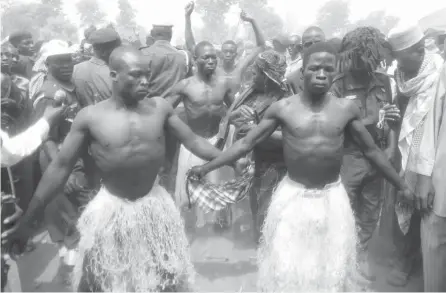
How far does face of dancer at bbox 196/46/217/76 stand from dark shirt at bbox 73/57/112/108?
1.23 metres

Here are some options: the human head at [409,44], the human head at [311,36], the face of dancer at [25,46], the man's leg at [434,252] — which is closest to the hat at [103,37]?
the human head at [311,36]

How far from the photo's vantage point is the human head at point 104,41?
12.3ft

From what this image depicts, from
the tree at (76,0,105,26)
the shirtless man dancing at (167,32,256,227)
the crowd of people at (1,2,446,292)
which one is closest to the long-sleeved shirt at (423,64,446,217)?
the crowd of people at (1,2,446,292)

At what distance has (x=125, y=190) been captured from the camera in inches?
104

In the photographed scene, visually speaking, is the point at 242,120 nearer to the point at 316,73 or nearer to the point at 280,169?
the point at 280,169

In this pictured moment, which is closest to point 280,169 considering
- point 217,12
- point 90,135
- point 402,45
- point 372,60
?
point 372,60

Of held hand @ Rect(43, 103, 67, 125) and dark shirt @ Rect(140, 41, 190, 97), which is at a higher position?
held hand @ Rect(43, 103, 67, 125)

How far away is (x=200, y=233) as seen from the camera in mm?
4836

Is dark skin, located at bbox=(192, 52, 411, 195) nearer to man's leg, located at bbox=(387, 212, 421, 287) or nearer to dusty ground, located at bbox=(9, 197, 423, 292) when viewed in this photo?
man's leg, located at bbox=(387, 212, 421, 287)

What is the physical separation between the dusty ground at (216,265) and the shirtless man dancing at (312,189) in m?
1.04

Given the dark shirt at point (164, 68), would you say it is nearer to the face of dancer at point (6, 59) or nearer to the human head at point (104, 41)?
the human head at point (104, 41)

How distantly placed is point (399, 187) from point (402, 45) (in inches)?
56.6

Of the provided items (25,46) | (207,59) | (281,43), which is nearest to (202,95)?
(207,59)

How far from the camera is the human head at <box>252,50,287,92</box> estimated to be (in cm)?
364
